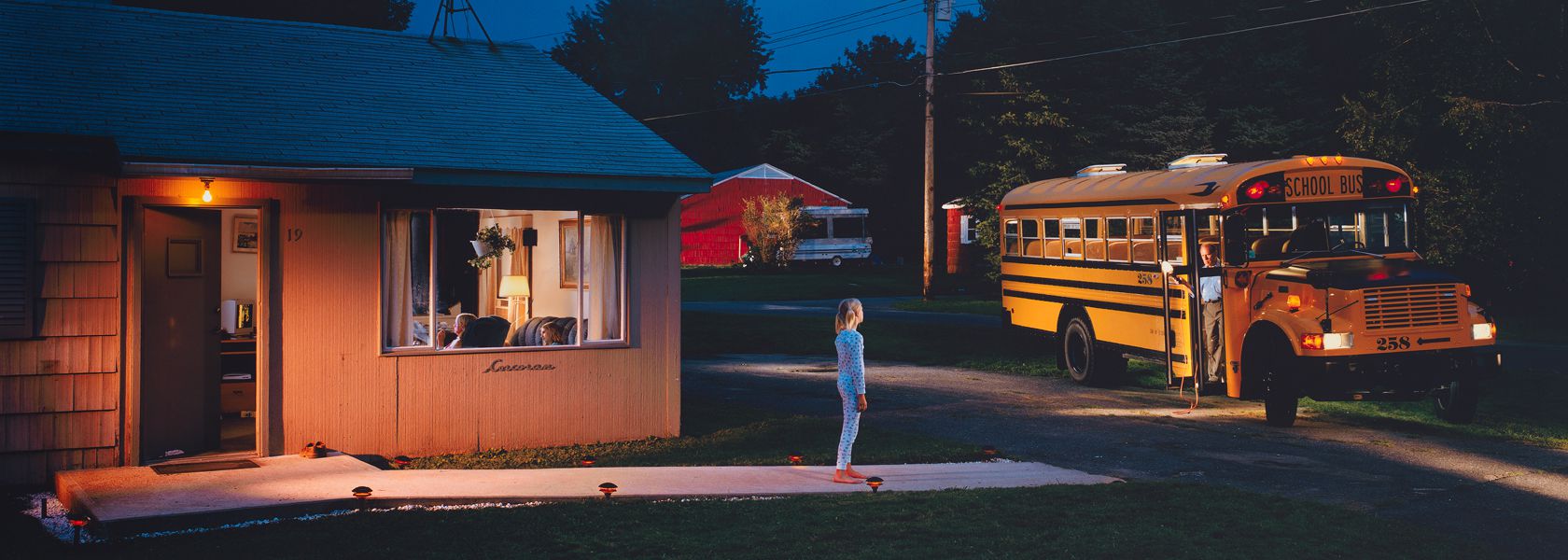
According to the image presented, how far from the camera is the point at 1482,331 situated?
46.1 feet

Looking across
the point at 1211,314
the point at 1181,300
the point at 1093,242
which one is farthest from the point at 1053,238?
the point at 1211,314

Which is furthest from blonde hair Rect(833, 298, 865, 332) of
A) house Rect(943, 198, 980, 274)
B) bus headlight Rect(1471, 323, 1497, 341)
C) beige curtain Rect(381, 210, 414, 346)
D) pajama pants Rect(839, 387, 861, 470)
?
house Rect(943, 198, 980, 274)

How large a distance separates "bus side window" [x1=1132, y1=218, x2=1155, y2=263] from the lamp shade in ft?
26.3

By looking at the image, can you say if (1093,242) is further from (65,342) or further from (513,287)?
(65,342)

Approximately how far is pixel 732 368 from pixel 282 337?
10.7 metres

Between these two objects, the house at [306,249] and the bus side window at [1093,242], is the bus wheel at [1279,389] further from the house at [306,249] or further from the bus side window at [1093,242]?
the house at [306,249]

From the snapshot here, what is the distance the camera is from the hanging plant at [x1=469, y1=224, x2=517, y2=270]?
13.4 meters

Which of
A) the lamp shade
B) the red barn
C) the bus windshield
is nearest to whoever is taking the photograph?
the lamp shade

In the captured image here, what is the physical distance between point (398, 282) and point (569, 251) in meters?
1.84

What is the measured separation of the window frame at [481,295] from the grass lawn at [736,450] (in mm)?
1038

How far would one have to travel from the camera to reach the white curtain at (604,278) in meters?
13.8

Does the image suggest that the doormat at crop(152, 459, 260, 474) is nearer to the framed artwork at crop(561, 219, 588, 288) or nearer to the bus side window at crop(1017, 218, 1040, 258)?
the framed artwork at crop(561, 219, 588, 288)

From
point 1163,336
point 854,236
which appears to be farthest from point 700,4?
point 1163,336

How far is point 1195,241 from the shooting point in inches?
612
